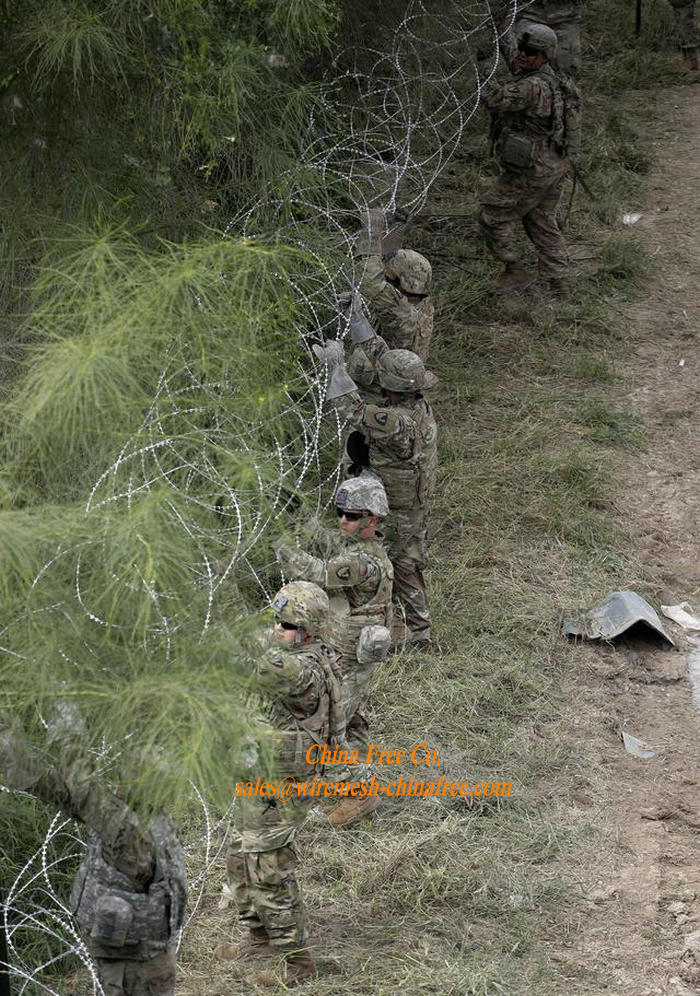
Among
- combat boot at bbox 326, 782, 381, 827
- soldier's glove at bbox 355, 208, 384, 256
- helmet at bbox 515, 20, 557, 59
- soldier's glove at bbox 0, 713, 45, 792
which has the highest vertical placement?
soldier's glove at bbox 0, 713, 45, 792

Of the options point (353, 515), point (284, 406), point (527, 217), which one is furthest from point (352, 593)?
point (527, 217)

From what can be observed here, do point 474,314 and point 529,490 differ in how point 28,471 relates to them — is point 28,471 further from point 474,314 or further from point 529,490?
point 474,314

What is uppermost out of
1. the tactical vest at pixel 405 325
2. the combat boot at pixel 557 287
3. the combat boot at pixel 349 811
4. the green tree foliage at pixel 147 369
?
the green tree foliage at pixel 147 369

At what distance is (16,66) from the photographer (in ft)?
24.0

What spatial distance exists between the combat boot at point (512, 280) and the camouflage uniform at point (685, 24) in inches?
193

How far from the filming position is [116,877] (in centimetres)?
500

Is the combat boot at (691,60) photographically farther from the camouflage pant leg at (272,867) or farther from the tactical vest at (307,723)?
the camouflage pant leg at (272,867)

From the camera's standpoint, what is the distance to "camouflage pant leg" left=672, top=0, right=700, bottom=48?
15.2 metres

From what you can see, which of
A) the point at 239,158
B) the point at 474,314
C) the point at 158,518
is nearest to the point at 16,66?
the point at 239,158

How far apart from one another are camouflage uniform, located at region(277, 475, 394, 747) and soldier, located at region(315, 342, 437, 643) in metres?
0.87

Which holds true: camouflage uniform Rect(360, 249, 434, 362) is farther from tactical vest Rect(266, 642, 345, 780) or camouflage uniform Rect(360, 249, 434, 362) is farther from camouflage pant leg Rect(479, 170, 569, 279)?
tactical vest Rect(266, 642, 345, 780)

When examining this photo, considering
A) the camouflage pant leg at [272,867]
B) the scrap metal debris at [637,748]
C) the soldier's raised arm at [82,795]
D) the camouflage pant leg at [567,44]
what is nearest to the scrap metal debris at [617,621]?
the scrap metal debris at [637,748]

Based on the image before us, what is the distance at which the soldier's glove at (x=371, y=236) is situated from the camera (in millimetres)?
8367

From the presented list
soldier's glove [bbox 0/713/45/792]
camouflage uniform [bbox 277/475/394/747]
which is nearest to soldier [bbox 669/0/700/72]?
camouflage uniform [bbox 277/475/394/747]
